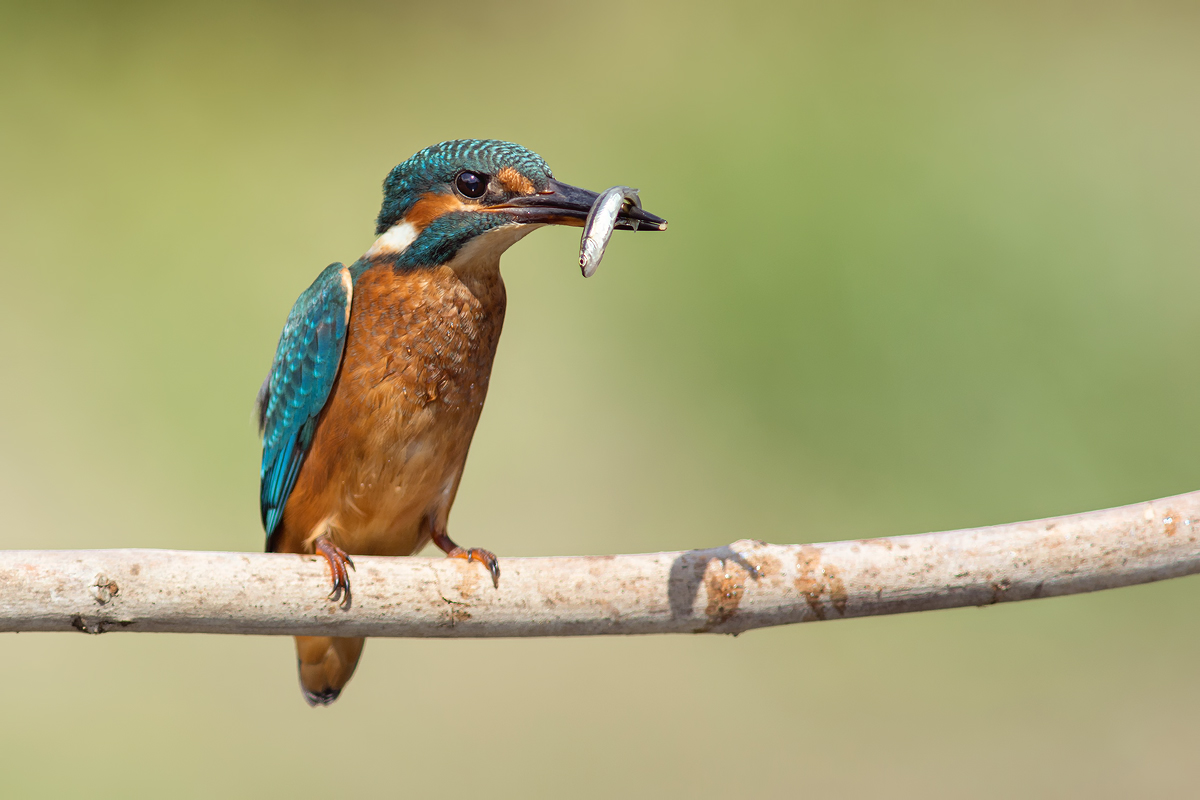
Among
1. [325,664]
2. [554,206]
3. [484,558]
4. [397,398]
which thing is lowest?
[325,664]

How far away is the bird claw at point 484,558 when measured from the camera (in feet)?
4.60

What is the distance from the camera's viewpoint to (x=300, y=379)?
171 centimetres

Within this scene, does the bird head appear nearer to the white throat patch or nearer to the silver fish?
the white throat patch

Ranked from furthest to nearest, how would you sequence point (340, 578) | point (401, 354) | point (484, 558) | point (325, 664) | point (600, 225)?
1. point (325, 664)
2. point (401, 354)
3. point (484, 558)
4. point (340, 578)
5. point (600, 225)

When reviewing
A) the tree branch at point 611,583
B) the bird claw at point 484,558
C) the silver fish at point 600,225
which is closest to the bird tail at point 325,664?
the bird claw at point 484,558

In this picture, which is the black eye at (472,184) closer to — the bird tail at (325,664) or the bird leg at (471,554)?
the bird leg at (471,554)

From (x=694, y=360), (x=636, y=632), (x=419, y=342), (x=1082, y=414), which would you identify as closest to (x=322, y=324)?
(x=419, y=342)

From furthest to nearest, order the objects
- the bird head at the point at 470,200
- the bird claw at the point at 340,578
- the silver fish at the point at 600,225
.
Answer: the bird head at the point at 470,200 < the bird claw at the point at 340,578 < the silver fish at the point at 600,225

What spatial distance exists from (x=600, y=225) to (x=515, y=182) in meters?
0.31

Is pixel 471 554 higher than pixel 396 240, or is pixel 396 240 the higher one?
pixel 396 240

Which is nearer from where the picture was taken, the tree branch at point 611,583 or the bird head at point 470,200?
the tree branch at point 611,583

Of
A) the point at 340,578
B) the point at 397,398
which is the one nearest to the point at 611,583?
the point at 340,578

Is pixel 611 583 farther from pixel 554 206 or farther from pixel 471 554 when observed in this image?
pixel 554 206

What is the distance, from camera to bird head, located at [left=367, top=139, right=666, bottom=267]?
1486mm
